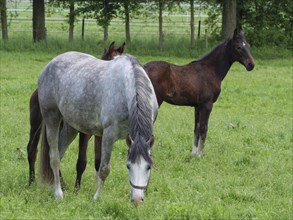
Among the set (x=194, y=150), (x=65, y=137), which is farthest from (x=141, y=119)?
(x=194, y=150)

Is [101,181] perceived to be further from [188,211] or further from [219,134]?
[219,134]

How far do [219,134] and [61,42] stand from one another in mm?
18737

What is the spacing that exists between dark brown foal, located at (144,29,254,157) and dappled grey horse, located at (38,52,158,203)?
11.4ft

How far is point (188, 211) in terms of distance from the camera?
6477mm

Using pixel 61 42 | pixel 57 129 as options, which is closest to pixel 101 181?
pixel 57 129

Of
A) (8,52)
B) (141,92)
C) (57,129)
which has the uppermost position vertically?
(141,92)

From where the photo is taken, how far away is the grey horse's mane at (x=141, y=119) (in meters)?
6.23

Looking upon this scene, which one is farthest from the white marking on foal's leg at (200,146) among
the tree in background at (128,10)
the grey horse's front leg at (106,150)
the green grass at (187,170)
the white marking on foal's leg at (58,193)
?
the tree in background at (128,10)

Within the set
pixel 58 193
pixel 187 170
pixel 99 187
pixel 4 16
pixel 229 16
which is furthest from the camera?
pixel 229 16

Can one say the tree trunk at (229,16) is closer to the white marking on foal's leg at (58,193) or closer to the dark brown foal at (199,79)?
the dark brown foal at (199,79)

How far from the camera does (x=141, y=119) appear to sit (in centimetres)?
642

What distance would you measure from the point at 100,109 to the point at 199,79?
5188 mm

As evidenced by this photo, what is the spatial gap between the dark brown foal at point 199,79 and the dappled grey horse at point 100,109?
347 centimetres

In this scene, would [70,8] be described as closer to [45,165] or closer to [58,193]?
[45,165]
